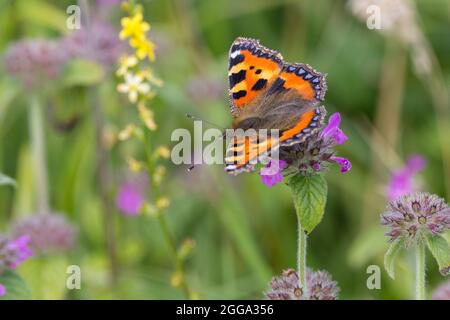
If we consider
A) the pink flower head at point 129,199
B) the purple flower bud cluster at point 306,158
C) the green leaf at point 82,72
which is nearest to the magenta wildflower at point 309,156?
the purple flower bud cluster at point 306,158

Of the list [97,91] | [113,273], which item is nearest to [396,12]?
[97,91]

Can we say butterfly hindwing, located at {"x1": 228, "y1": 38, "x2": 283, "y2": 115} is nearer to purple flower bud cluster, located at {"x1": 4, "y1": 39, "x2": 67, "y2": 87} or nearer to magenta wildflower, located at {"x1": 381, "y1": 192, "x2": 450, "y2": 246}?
magenta wildflower, located at {"x1": 381, "y1": 192, "x2": 450, "y2": 246}

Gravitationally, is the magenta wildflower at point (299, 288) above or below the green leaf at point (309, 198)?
below

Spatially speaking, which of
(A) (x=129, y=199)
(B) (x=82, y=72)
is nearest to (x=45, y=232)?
(B) (x=82, y=72)

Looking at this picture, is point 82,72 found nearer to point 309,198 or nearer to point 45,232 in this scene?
point 45,232

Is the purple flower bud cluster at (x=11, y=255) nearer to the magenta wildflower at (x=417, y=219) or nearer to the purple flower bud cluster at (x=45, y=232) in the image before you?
the purple flower bud cluster at (x=45, y=232)

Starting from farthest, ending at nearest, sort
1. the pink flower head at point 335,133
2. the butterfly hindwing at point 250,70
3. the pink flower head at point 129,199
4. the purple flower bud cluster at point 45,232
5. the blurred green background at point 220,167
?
1. the pink flower head at point 129,199
2. the blurred green background at point 220,167
3. the purple flower bud cluster at point 45,232
4. the butterfly hindwing at point 250,70
5. the pink flower head at point 335,133

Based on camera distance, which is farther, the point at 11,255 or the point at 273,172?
the point at 11,255
